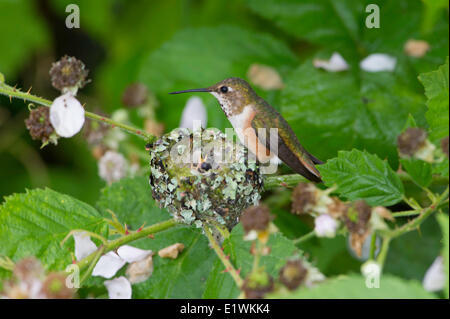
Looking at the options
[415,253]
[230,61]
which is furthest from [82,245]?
[415,253]

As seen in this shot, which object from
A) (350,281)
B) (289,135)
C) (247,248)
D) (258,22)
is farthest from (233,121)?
(258,22)

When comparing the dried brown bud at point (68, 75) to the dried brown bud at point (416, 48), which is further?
the dried brown bud at point (416, 48)

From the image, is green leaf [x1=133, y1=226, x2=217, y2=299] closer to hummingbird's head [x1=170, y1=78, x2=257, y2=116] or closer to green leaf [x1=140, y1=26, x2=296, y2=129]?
hummingbird's head [x1=170, y1=78, x2=257, y2=116]

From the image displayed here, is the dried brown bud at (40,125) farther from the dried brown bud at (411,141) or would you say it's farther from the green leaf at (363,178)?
the dried brown bud at (411,141)

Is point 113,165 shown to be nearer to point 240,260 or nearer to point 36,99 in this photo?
point 36,99

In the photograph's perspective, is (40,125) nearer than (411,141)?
No

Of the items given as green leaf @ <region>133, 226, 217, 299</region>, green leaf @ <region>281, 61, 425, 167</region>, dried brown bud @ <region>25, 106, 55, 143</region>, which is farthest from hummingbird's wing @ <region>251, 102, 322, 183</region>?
dried brown bud @ <region>25, 106, 55, 143</region>

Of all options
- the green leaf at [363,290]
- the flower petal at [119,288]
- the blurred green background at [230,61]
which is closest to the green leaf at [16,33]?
the blurred green background at [230,61]
